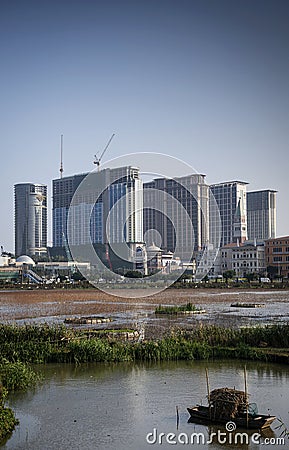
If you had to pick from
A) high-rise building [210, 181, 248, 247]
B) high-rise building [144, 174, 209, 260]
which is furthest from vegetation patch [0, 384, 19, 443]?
high-rise building [210, 181, 248, 247]

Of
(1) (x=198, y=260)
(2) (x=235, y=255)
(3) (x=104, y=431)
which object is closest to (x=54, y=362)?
(3) (x=104, y=431)

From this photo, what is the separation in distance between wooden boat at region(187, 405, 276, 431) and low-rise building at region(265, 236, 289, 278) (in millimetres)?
63523

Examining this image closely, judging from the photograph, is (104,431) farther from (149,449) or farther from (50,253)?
(50,253)

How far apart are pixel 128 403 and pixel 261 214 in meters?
132

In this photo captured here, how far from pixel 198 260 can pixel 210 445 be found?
68790 mm

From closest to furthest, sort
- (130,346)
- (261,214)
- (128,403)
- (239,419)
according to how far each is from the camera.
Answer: (239,419), (128,403), (130,346), (261,214)

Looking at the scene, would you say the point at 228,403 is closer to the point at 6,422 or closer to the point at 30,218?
the point at 6,422

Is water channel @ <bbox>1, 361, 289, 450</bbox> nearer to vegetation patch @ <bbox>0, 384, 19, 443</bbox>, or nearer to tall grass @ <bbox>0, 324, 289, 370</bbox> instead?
vegetation patch @ <bbox>0, 384, 19, 443</bbox>

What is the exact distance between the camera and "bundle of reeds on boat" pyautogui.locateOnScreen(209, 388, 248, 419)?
775cm

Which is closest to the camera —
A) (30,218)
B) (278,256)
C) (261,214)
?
(278,256)

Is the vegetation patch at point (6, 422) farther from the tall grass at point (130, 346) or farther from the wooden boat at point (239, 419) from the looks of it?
the tall grass at point (130, 346)

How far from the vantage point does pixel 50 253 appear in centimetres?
10819

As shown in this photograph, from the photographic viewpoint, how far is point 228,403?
7789 mm

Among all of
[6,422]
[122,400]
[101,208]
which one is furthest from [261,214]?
[6,422]
